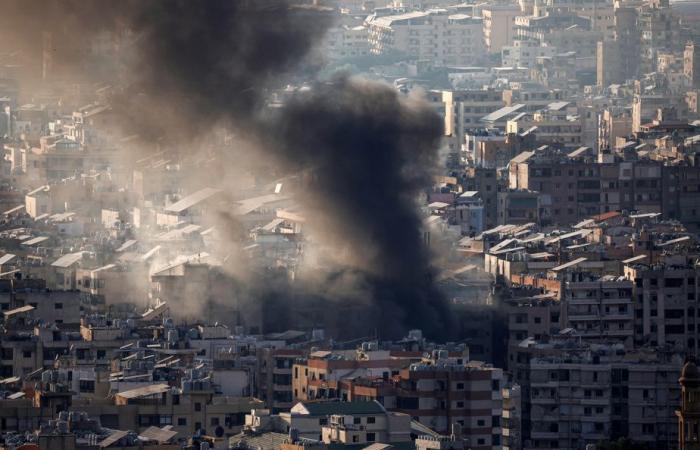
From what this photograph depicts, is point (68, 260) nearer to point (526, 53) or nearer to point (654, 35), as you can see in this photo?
point (654, 35)

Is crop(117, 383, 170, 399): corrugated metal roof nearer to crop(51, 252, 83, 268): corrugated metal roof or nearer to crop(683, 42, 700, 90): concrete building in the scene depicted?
crop(51, 252, 83, 268): corrugated metal roof

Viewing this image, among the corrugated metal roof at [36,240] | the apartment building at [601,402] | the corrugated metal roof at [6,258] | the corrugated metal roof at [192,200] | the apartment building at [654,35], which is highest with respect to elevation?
the apartment building at [654,35]

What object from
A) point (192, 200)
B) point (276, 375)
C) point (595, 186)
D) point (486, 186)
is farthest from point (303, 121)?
point (595, 186)

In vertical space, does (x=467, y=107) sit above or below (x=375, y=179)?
below

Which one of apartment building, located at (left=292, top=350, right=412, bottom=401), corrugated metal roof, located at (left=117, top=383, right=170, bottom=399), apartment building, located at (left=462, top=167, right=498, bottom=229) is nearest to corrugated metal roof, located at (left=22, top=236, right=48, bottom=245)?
apartment building, located at (left=462, top=167, right=498, bottom=229)

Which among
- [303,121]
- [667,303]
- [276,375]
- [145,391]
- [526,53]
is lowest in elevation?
[276,375]

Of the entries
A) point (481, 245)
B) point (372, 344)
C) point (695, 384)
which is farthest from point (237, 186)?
point (695, 384)

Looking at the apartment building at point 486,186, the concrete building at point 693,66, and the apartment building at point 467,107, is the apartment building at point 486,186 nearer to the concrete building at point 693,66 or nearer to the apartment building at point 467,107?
the apartment building at point 467,107

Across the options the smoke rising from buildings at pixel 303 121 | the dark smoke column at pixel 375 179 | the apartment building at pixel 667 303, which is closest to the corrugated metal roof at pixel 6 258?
the smoke rising from buildings at pixel 303 121

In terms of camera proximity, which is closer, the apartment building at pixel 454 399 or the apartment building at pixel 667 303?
the apartment building at pixel 454 399
